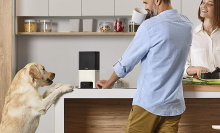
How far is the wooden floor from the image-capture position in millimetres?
1591

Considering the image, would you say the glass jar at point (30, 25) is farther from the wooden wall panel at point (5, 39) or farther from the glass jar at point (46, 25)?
the wooden wall panel at point (5, 39)

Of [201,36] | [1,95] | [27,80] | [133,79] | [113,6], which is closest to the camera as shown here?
[27,80]

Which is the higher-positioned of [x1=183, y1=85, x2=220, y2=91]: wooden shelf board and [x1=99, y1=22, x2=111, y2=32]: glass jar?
[x1=99, y1=22, x2=111, y2=32]: glass jar

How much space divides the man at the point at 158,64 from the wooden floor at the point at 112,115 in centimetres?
48

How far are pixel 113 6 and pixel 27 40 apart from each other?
1.31 metres

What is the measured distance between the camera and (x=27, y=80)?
1.55 m

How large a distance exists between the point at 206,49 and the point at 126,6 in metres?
1.38

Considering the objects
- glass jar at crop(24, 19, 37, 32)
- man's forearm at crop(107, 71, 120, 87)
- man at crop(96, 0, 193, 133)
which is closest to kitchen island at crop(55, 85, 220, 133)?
man's forearm at crop(107, 71, 120, 87)

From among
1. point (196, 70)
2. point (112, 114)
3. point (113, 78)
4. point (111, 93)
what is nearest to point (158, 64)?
point (113, 78)

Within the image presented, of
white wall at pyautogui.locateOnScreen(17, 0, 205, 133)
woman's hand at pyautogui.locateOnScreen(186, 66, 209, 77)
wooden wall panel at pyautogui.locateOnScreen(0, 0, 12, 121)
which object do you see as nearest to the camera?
woman's hand at pyautogui.locateOnScreen(186, 66, 209, 77)

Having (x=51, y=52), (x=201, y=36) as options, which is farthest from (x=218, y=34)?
(x=51, y=52)

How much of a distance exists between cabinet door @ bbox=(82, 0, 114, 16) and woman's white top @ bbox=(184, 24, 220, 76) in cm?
137

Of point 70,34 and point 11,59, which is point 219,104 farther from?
point 11,59

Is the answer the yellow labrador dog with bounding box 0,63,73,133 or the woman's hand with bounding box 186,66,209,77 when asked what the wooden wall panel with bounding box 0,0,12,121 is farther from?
the woman's hand with bounding box 186,66,209,77
